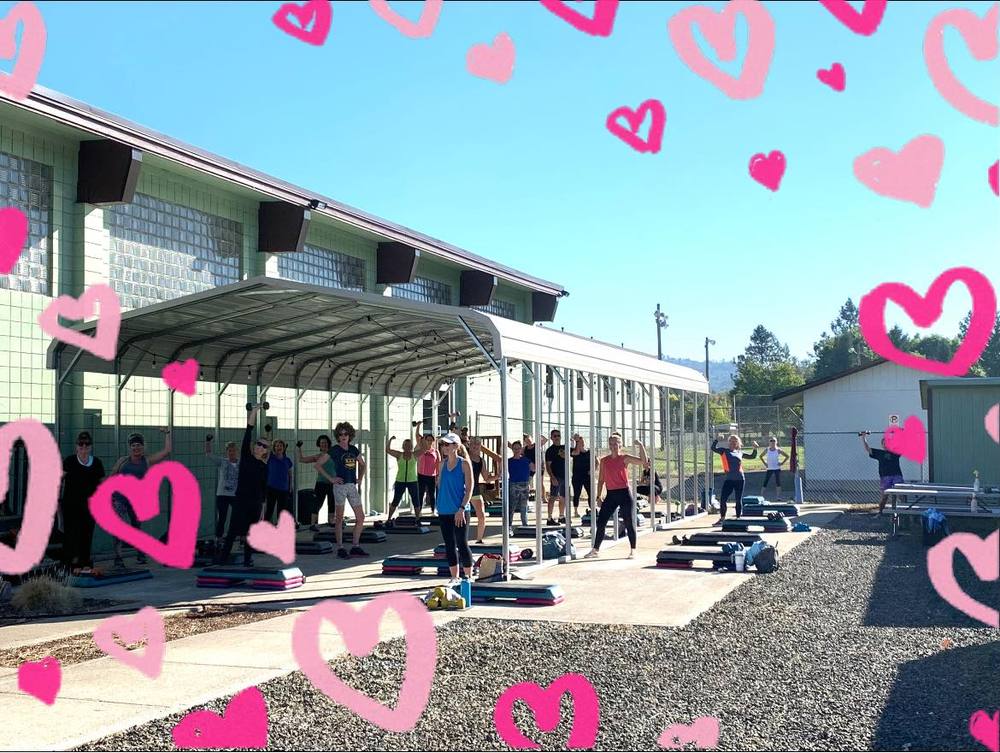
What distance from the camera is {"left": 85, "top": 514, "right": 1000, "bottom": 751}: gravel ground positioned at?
6.00 metres

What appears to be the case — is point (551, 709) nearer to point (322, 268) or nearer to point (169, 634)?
point (169, 634)

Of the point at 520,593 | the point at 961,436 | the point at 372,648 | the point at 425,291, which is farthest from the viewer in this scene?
the point at 425,291

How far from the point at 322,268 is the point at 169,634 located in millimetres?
12857

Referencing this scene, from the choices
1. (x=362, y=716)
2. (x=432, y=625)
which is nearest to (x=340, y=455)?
(x=432, y=625)

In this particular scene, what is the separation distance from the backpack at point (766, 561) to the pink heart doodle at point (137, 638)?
6.72m

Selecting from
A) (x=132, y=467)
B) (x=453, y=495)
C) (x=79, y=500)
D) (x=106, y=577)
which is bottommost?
(x=106, y=577)

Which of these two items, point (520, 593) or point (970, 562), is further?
point (520, 593)

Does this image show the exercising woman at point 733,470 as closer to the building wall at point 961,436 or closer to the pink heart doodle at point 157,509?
the building wall at point 961,436

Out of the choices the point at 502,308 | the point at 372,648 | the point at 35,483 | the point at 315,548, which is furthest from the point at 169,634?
the point at 502,308

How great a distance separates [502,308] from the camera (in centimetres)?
3005

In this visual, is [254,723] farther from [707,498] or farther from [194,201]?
[707,498]

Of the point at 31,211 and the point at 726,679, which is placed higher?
the point at 31,211

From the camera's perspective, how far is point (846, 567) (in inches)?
527

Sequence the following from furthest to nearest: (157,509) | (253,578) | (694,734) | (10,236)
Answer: (157,509)
(10,236)
(253,578)
(694,734)
